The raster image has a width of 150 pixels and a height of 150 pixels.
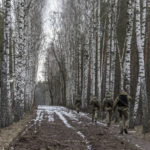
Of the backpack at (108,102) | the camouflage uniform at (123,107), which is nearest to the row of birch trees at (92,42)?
the backpack at (108,102)

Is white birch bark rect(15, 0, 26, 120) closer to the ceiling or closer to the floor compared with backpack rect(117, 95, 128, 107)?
closer to the ceiling

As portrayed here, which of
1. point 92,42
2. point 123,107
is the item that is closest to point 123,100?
point 123,107

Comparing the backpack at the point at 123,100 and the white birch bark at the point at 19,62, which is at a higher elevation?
the white birch bark at the point at 19,62

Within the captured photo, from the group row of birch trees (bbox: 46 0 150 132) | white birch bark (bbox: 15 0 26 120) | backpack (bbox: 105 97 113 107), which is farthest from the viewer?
row of birch trees (bbox: 46 0 150 132)

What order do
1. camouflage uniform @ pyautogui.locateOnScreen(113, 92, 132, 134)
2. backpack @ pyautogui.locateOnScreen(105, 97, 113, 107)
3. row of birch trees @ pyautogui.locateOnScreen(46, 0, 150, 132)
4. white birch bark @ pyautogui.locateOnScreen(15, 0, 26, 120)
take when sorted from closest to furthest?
camouflage uniform @ pyautogui.locateOnScreen(113, 92, 132, 134), white birch bark @ pyautogui.locateOnScreen(15, 0, 26, 120), backpack @ pyautogui.locateOnScreen(105, 97, 113, 107), row of birch trees @ pyautogui.locateOnScreen(46, 0, 150, 132)

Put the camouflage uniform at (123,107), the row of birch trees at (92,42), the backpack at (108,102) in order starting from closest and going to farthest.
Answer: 1. the camouflage uniform at (123,107)
2. the backpack at (108,102)
3. the row of birch trees at (92,42)

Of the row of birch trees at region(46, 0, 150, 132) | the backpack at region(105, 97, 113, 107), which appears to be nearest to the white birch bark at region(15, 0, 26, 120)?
the backpack at region(105, 97, 113, 107)

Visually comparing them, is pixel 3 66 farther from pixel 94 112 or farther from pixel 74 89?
pixel 74 89

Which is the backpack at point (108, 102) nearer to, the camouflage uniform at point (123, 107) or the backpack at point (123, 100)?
the camouflage uniform at point (123, 107)

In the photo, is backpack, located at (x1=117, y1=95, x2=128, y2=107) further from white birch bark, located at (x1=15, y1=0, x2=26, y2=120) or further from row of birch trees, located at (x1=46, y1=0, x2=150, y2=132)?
row of birch trees, located at (x1=46, y1=0, x2=150, y2=132)

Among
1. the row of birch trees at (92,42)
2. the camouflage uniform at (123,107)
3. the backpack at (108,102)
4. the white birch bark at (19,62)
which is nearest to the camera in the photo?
the camouflage uniform at (123,107)

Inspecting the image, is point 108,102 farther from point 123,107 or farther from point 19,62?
point 19,62

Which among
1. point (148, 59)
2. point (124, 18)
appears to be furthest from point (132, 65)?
point (124, 18)

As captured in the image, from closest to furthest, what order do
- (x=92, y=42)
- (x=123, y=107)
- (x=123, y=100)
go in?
(x=123, y=100), (x=123, y=107), (x=92, y=42)
